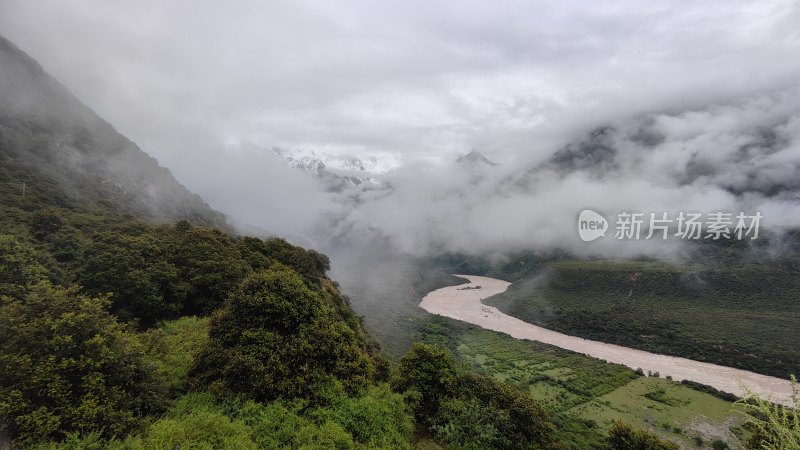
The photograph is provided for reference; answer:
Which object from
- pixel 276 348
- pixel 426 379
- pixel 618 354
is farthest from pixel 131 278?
Result: pixel 618 354

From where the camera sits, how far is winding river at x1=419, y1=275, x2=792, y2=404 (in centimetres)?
6625

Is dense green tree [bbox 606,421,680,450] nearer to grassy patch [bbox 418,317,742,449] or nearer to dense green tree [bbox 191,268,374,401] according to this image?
grassy patch [bbox 418,317,742,449]

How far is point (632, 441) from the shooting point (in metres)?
26.1

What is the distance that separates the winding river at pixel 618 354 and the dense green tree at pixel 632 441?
15171mm

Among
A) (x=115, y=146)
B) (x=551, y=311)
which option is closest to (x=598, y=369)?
(x=551, y=311)

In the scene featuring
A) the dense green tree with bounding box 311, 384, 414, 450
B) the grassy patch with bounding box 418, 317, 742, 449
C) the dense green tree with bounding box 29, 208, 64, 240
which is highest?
the dense green tree with bounding box 29, 208, 64, 240

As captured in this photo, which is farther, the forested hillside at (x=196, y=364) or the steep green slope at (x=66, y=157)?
the steep green slope at (x=66, y=157)

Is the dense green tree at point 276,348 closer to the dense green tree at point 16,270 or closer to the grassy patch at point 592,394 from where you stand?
the dense green tree at point 16,270

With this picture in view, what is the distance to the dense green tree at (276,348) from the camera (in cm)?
1484

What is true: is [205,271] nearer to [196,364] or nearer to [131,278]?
[131,278]

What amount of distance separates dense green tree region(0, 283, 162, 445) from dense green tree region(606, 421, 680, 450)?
29656 millimetres

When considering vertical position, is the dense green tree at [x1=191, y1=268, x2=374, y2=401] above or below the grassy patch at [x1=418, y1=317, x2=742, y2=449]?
above

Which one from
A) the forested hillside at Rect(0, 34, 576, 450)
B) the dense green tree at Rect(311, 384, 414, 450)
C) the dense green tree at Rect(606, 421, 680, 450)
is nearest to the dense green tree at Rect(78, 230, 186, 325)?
the forested hillside at Rect(0, 34, 576, 450)

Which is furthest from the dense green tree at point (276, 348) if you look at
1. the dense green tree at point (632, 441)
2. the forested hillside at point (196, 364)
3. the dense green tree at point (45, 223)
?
the dense green tree at point (45, 223)
